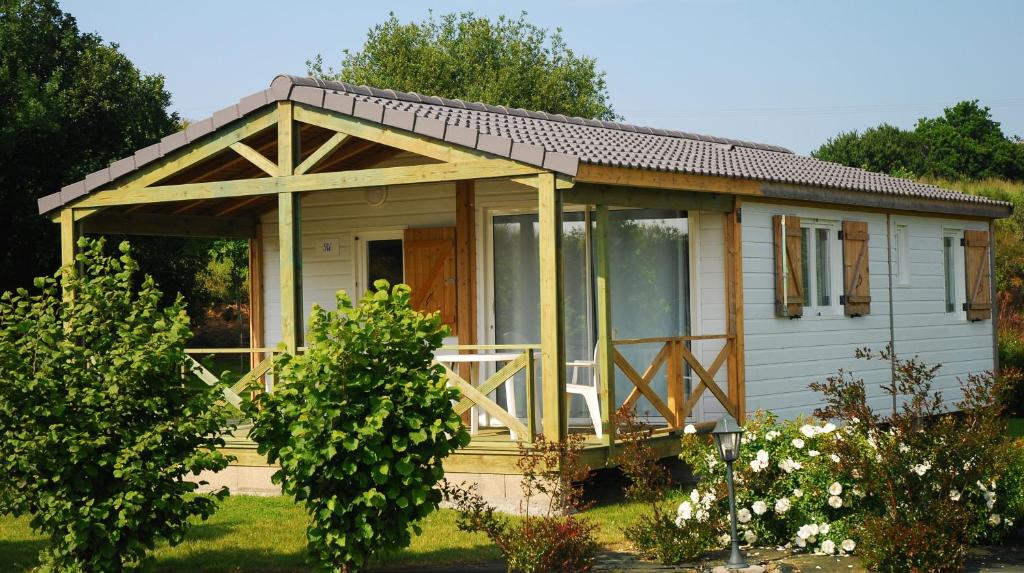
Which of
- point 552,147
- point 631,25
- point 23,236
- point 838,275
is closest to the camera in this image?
point 552,147

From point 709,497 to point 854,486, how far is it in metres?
1.00

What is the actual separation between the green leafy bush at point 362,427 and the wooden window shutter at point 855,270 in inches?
302

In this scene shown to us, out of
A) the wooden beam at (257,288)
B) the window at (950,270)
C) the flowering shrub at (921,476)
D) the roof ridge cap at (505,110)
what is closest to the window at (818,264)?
the roof ridge cap at (505,110)

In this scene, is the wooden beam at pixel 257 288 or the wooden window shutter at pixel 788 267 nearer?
the wooden window shutter at pixel 788 267

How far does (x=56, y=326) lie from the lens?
7602 mm

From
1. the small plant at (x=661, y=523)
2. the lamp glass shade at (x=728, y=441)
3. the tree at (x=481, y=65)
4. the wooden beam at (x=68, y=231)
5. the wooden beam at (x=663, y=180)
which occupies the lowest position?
the small plant at (x=661, y=523)

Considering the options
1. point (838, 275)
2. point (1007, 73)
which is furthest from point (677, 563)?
point (1007, 73)

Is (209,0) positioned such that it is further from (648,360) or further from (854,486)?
(854,486)

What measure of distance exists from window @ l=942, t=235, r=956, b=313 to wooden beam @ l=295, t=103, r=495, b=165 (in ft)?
28.3

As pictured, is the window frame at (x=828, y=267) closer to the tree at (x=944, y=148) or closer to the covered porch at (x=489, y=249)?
the covered porch at (x=489, y=249)

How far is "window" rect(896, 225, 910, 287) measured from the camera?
15.3 metres

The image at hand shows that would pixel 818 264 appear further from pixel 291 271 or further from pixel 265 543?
pixel 265 543

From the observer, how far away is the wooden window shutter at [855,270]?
14.0 m

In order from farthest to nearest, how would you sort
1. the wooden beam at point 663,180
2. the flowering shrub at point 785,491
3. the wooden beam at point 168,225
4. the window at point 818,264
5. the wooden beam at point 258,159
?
the window at point 818,264 < the wooden beam at point 168,225 < the wooden beam at point 258,159 < the wooden beam at point 663,180 < the flowering shrub at point 785,491
